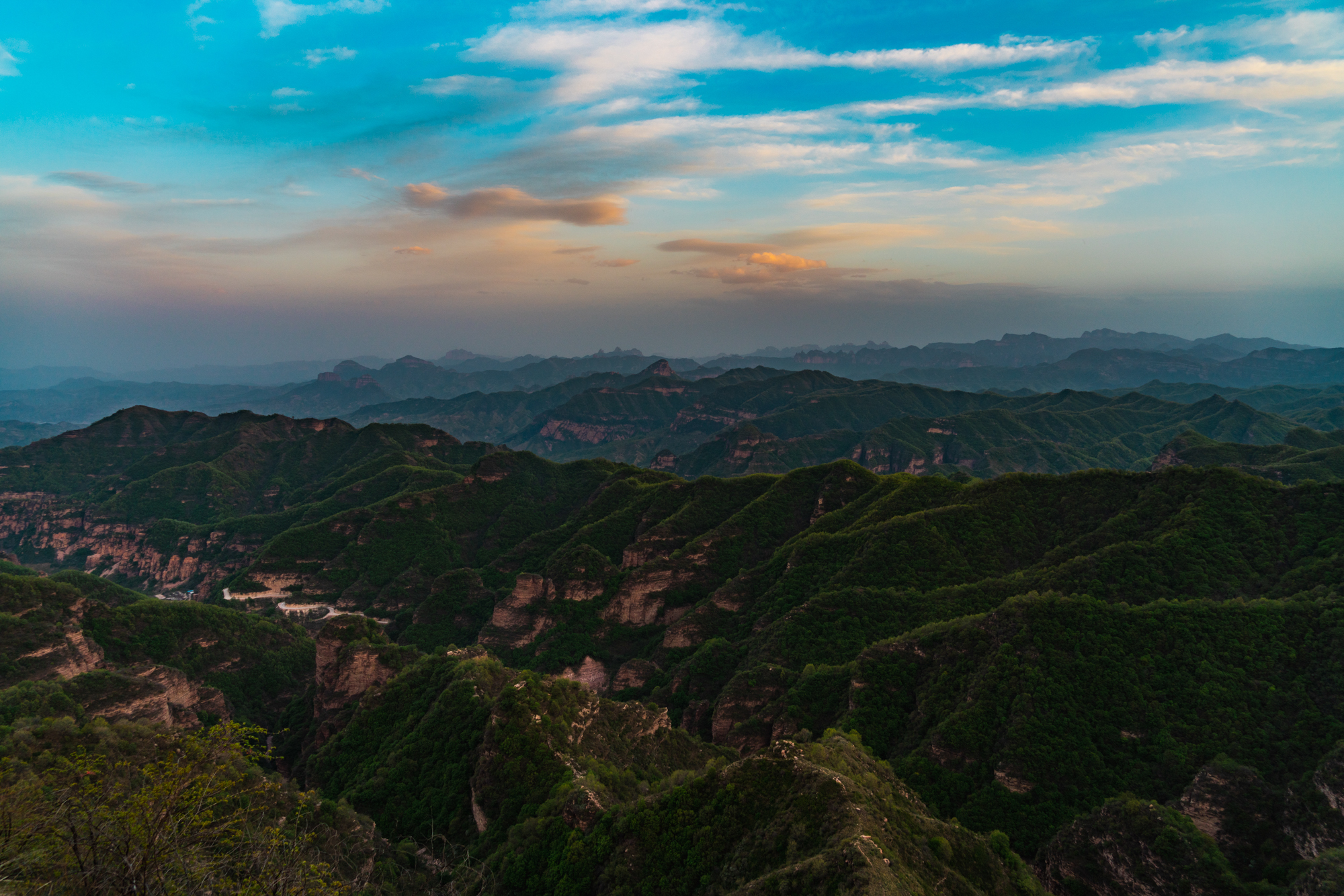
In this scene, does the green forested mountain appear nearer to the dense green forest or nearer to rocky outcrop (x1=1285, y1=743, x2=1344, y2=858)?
the dense green forest

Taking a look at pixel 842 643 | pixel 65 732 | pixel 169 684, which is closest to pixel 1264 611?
pixel 842 643

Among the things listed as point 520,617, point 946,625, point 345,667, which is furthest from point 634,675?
point 946,625

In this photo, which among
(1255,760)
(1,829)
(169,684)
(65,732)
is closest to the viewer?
(1,829)

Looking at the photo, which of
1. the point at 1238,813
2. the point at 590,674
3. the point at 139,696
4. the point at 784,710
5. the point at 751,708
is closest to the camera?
the point at 1238,813

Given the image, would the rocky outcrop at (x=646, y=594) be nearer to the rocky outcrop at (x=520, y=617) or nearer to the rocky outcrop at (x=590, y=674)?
the rocky outcrop at (x=590, y=674)

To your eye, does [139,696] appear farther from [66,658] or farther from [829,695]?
[829,695]

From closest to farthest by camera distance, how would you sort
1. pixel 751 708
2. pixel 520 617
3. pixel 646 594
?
pixel 751 708 < pixel 520 617 < pixel 646 594

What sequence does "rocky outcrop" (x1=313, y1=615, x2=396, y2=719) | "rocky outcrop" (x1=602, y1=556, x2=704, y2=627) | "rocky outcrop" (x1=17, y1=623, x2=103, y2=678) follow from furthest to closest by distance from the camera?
1. "rocky outcrop" (x1=602, y1=556, x2=704, y2=627)
2. "rocky outcrop" (x1=313, y1=615, x2=396, y2=719)
3. "rocky outcrop" (x1=17, y1=623, x2=103, y2=678)

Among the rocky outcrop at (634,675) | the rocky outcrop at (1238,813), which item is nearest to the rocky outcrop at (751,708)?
the rocky outcrop at (634,675)

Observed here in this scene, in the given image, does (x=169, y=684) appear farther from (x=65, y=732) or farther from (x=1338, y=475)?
(x=1338, y=475)

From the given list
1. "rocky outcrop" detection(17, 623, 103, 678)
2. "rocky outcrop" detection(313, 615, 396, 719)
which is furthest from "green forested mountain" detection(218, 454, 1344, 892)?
"rocky outcrop" detection(17, 623, 103, 678)

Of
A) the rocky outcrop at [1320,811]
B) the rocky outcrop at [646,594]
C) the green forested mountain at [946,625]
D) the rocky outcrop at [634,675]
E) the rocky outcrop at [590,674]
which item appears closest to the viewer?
the rocky outcrop at [1320,811]
